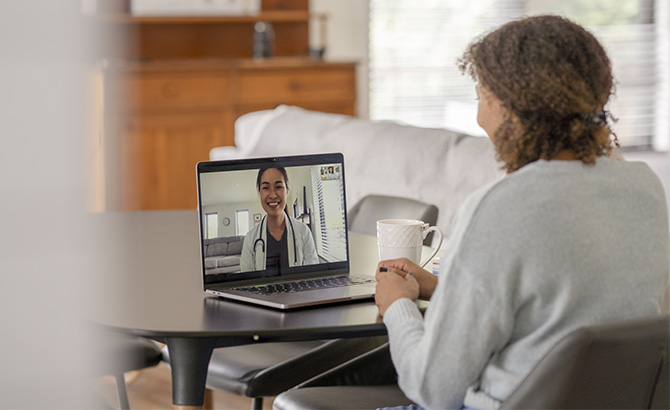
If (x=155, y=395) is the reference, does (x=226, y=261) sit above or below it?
above

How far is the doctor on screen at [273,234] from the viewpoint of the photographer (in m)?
1.32

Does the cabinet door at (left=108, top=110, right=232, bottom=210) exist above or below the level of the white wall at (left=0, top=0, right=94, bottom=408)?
below

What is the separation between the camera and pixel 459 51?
215 inches

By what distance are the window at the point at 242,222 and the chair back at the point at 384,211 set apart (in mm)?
751

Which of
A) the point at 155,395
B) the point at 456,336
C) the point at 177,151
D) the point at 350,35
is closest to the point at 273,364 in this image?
the point at 456,336

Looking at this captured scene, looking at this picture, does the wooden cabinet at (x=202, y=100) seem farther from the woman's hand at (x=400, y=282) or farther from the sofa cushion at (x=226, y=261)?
the woman's hand at (x=400, y=282)

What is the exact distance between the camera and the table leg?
4.00 feet

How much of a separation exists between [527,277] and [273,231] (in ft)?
1.65

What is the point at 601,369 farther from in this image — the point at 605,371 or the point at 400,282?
the point at 400,282

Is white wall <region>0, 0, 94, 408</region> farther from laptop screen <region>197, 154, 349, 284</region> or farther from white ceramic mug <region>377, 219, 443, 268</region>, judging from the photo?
white ceramic mug <region>377, 219, 443, 268</region>

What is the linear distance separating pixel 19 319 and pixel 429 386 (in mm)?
824

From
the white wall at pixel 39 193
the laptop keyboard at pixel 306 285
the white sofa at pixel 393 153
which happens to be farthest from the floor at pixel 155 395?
the white wall at pixel 39 193

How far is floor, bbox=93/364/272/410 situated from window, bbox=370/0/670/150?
2.97m

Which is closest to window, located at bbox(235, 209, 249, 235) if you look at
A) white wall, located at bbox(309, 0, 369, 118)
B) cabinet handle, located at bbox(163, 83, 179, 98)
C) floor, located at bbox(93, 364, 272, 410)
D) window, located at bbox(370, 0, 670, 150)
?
floor, located at bbox(93, 364, 272, 410)
